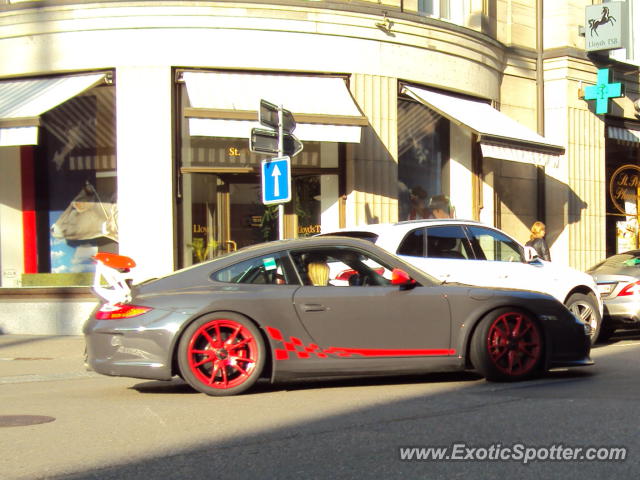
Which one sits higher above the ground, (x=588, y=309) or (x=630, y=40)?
(x=630, y=40)

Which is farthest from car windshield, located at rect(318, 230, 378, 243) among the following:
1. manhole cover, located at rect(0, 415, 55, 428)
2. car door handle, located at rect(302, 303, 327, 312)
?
manhole cover, located at rect(0, 415, 55, 428)

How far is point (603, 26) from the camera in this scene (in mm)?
20172

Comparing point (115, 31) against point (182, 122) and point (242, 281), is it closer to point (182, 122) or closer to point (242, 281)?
point (182, 122)

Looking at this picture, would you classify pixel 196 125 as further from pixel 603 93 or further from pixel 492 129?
pixel 603 93

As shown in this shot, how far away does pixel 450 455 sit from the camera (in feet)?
17.4

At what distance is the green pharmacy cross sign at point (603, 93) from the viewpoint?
20.5 meters

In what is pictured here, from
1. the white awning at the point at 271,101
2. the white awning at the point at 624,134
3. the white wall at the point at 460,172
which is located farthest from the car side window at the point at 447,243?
the white awning at the point at 624,134

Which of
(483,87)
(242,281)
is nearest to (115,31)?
(483,87)

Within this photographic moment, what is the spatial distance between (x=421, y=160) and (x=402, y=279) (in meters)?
9.99

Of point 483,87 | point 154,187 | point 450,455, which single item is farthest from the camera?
point 483,87

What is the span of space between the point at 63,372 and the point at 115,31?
6542 millimetres

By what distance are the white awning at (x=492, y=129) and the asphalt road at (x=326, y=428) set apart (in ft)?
26.8

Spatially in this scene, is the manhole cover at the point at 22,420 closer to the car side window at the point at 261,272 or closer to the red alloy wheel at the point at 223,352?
the red alloy wheel at the point at 223,352

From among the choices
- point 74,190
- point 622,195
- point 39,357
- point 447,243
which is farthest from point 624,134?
point 39,357
